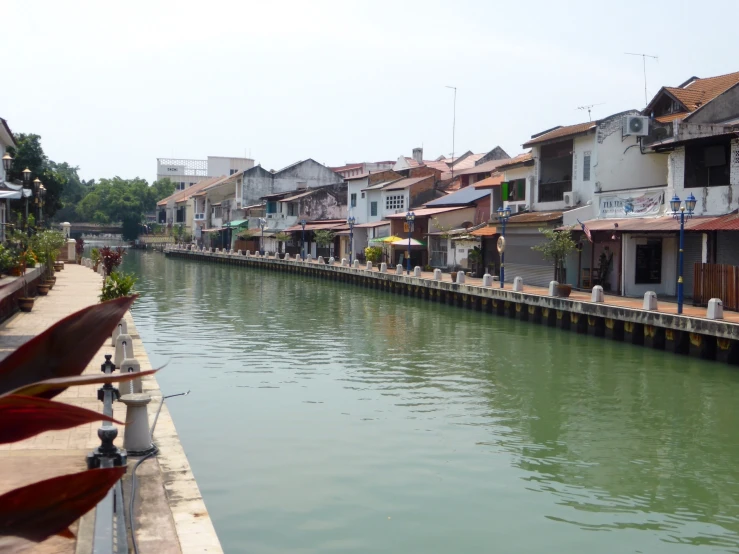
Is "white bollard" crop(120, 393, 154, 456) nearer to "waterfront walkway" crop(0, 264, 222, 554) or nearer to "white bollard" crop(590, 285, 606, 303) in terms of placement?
"waterfront walkway" crop(0, 264, 222, 554)

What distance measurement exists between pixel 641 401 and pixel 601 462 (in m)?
4.65

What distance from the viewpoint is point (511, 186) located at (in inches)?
1540

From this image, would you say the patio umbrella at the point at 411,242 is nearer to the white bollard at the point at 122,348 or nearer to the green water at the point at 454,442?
the green water at the point at 454,442

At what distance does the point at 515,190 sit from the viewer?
38719 mm

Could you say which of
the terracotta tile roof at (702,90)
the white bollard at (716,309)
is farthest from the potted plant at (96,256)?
the white bollard at (716,309)

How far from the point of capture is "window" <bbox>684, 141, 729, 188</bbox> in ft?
79.7

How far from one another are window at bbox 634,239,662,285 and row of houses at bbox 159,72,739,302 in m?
0.03

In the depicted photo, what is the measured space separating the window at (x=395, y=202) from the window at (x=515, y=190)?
47.2ft

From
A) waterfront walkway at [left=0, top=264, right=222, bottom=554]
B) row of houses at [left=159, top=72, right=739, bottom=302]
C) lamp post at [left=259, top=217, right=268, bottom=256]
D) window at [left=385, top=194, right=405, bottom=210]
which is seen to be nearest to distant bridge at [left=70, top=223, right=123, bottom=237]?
lamp post at [left=259, top=217, right=268, bottom=256]

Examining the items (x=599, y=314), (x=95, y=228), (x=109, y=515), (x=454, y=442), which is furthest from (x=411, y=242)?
(x=95, y=228)

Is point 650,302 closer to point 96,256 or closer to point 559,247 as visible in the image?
point 559,247

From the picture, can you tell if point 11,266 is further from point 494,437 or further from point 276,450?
point 494,437

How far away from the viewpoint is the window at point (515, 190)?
37.5 m

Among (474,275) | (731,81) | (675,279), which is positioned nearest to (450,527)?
(675,279)
